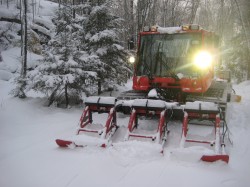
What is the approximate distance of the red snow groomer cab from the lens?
27.8ft

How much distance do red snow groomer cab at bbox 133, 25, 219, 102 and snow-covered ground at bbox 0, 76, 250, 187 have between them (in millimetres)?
1374

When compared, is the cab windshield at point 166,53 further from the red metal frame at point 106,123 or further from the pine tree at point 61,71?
the pine tree at point 61,71

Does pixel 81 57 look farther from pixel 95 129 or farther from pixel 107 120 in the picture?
pixel 107 120

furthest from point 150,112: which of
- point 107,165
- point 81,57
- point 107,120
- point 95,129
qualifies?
point 81,57

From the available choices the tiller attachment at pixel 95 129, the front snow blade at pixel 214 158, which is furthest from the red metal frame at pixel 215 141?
the tiller attachment at pixel 95 129

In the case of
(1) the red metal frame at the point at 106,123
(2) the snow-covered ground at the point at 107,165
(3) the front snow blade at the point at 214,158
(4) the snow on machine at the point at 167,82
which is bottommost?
(2) the snow-covered ground at the point at 107,165

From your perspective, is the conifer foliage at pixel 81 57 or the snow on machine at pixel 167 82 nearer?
the snow on machine at pixel 167 82

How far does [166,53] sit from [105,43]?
14.8 feet

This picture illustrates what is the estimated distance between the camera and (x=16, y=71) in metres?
19.0

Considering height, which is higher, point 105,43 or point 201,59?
point 105,43

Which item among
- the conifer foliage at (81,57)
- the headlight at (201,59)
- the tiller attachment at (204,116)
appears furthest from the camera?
the conifer foliage at (81,57)

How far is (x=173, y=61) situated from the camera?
28.4 ft

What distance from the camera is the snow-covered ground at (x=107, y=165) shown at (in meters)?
5.25

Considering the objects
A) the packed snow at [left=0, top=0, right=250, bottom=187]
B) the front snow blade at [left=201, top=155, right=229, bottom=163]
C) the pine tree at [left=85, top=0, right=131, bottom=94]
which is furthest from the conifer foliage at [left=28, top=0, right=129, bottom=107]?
the front snow blade at [left=201, top=155, right=229, bottom=163]
